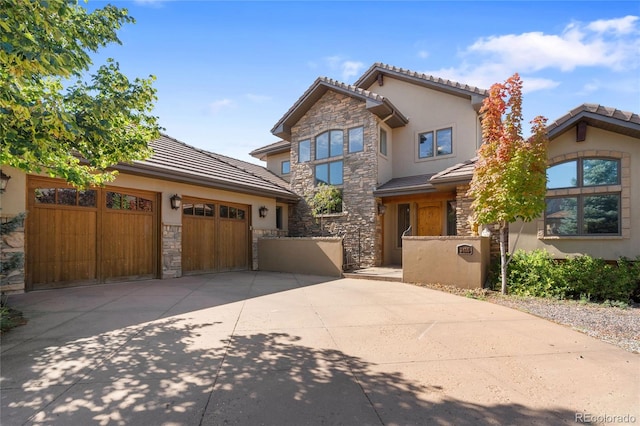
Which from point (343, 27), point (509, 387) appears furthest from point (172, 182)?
point (509, 387)

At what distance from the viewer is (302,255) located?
11.8 metres

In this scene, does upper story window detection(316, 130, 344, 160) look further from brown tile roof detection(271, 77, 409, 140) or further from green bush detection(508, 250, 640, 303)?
green bush detection(508, 250, 640, 303)

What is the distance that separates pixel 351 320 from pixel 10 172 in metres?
8.47

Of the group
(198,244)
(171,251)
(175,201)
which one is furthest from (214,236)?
(175,201)

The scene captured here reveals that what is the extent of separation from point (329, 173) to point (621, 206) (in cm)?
993

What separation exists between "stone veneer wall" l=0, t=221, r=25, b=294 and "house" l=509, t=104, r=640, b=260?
1306cm

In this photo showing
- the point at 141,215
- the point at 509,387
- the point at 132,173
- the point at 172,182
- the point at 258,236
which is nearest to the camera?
the point at 509,387

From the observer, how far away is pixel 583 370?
3549 millimetres

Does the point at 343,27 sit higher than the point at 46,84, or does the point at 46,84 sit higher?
the point at 343,27

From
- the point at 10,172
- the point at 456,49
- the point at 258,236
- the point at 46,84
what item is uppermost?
the point at 456,49

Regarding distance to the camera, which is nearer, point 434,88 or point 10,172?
point 10,172

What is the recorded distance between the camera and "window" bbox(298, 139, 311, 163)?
1490 cm

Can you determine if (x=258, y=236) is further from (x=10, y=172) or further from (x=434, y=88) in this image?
(x=434, y=88)

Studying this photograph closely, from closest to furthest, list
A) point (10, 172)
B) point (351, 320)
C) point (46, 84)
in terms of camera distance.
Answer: point (46, 84), point (351, 320), point (10, 172)
